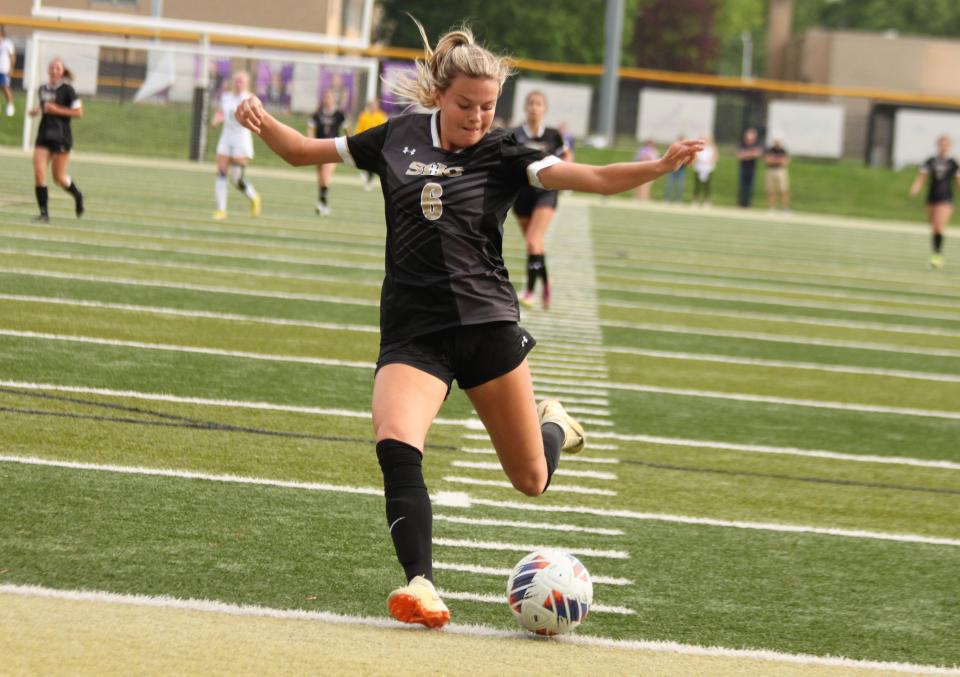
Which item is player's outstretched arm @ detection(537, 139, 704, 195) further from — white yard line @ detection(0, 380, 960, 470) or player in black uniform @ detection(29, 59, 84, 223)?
player in black uniform @ detection(29, 59, 84, 223)

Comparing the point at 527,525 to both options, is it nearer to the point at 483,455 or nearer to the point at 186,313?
the point at 483,455

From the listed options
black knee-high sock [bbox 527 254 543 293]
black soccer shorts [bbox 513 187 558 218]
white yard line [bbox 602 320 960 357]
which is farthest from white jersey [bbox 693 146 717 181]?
black knee-high sock [bbox 527 254 543 293]

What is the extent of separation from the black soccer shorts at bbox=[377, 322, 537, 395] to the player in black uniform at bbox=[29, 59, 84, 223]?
13.6 m

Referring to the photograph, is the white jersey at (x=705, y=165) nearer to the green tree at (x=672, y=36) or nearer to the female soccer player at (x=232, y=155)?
the female soccer player at (x=232, y=155)

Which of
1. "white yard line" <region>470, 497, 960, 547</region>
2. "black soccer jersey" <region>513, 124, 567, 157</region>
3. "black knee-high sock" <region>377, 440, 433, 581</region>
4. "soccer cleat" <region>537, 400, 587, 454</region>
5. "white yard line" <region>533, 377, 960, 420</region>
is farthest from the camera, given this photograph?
"black soccer jersey" <region>513, 124, 567, 157</region>

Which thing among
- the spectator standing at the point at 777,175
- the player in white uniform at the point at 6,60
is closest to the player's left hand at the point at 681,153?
the player in white uniform at the point at 6,60

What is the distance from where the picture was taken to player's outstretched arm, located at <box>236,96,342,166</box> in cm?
530

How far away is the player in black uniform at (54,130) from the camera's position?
57.9 ft

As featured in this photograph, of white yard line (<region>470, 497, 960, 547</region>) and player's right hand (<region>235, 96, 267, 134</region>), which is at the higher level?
player's right hand (<region>235, 96, 267, 134</region>)

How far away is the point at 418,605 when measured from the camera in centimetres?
446

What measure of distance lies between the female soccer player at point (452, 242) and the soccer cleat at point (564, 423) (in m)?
0.90

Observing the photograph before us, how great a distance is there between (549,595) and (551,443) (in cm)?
118

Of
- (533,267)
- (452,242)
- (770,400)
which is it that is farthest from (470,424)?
(533,267)

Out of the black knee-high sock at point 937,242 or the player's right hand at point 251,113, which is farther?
the black knee-high sock at point 937,242
